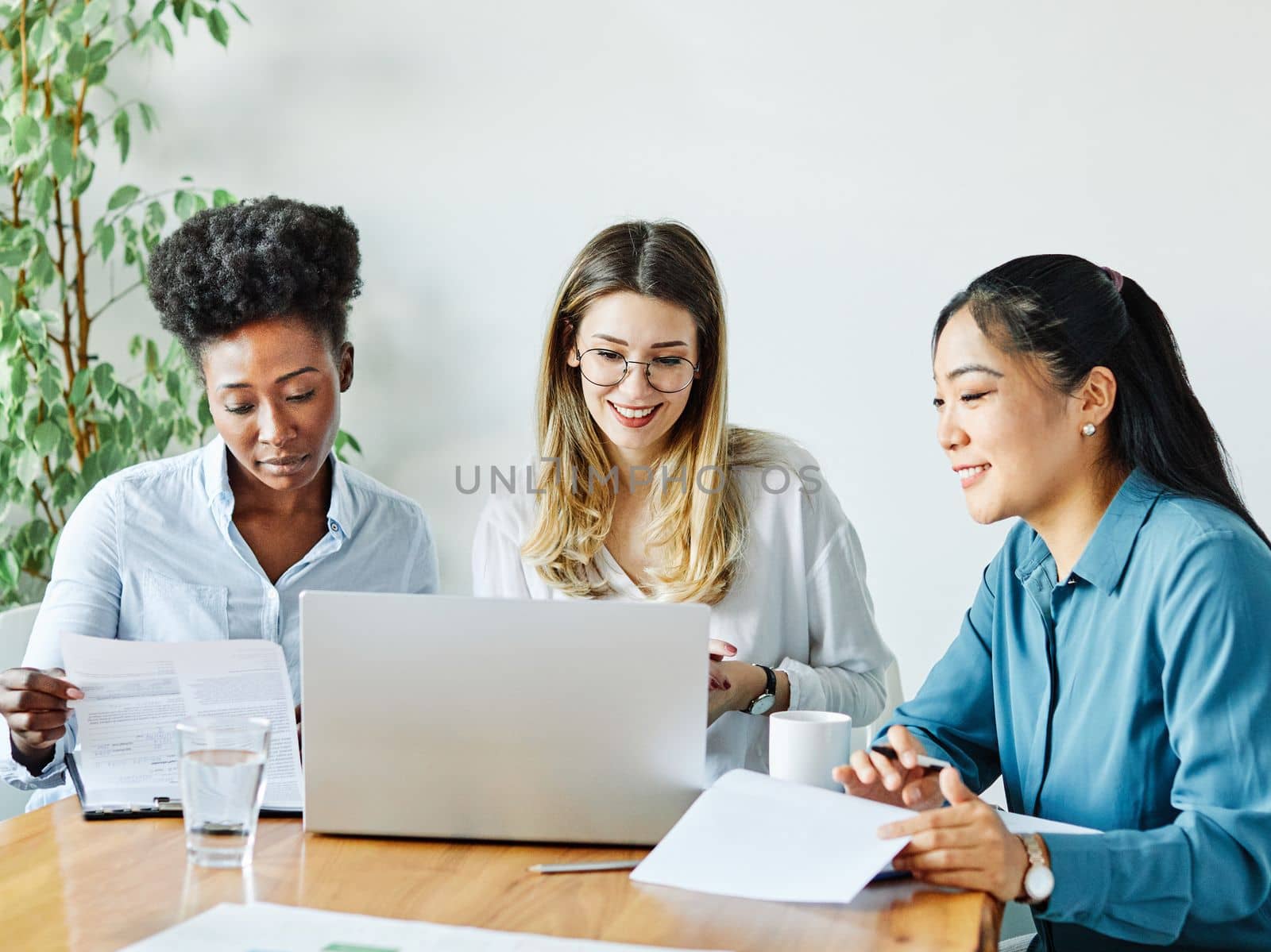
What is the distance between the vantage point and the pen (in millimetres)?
1167

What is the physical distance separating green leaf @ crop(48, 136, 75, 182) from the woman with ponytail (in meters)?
2.04

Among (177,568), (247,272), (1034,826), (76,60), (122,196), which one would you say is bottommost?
(1034,826)

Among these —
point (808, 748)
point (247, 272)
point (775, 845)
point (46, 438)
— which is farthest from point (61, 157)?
point (775, 845)

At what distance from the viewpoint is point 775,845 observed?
1146 mm

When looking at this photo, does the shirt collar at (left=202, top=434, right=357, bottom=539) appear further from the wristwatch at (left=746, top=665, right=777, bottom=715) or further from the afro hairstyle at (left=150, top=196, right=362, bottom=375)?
the wristwatch at (left=746, top=665, right=777, bottom=715)

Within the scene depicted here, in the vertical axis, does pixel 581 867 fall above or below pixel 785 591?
below

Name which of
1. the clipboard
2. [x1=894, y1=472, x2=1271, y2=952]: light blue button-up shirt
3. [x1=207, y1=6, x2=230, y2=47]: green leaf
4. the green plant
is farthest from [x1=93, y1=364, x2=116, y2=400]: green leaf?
[x1=894, y1=472, x2=1271, y2=952]: light blue button-up shirt

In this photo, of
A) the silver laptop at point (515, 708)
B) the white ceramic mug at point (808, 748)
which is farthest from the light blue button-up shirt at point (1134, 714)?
the silver laptop at point (515, 708)

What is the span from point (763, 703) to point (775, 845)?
0.60 metres

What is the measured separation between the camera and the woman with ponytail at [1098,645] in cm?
120

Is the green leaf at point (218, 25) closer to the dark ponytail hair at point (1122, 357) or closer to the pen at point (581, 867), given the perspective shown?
the dark ponytail hair at point (1122, 357)

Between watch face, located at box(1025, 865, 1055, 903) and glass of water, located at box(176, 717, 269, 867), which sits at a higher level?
glass of water, located at box(176, 717, 269, 867)

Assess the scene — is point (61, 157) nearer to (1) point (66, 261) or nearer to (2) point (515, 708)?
(1) point (66, 261)

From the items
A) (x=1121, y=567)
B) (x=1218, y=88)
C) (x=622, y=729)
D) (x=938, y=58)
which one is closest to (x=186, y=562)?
(x=622, y=729)
